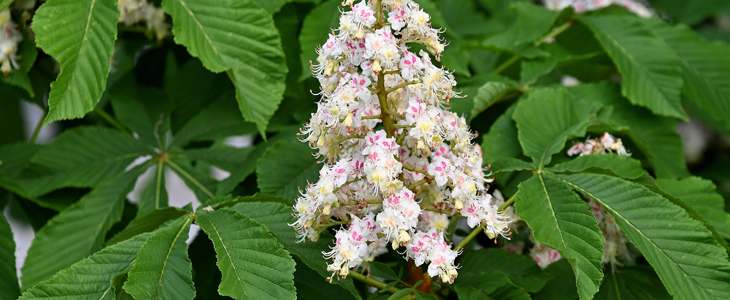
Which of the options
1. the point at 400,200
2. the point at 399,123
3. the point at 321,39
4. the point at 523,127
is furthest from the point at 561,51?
the point at 400,200

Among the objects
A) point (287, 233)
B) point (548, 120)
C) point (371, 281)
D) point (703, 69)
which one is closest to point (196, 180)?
point (287, 233)

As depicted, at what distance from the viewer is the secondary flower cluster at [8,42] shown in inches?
58.0

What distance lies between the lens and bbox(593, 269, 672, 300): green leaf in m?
1.23

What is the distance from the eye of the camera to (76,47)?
4.04 ft

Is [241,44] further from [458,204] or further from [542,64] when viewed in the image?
[542,64]

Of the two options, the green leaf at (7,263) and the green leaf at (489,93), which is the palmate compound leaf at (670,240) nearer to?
the green leaf at (489,93)

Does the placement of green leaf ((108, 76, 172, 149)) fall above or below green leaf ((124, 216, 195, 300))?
below

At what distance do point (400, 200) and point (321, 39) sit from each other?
68 cm

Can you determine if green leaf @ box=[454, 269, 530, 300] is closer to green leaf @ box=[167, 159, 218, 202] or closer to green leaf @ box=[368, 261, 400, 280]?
green leaf @ box=[368, 261, 400, 280]

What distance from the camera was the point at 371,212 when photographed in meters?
1.06

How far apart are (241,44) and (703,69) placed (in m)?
1.21

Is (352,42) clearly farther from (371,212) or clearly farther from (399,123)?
(371,212)

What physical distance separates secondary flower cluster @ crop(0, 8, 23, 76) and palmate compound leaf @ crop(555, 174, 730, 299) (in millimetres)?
1301

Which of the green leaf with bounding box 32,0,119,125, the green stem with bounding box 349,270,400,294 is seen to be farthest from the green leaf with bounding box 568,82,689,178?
the green leaf with bounding box 32,0,119,125
